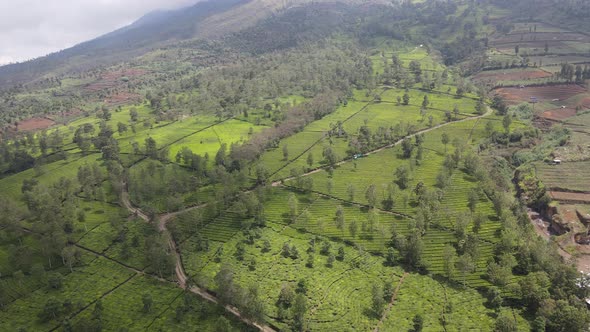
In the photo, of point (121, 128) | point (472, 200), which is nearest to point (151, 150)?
point (121, 128)

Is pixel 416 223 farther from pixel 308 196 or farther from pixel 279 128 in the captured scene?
pixel 279 128

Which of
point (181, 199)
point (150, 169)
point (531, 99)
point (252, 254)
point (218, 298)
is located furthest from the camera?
point (531, 99)

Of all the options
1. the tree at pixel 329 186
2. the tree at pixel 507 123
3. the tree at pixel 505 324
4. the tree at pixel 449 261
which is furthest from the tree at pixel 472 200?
the tree at pixel 507 123

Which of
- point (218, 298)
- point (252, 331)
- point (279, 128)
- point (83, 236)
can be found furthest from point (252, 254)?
point (279, 128)

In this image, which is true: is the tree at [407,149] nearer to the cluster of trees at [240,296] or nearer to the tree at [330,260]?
the tree at [330,260]

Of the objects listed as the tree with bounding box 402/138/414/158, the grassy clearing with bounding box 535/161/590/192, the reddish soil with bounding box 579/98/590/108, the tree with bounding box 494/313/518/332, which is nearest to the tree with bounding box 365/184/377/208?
the tree with bounding box 402/138/414/158

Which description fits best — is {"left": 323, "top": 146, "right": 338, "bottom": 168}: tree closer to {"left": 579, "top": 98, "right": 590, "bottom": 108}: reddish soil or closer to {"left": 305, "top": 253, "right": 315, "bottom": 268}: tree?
{"left": 305, "top": 253, "right": 315, "bottom": 268}: tree
